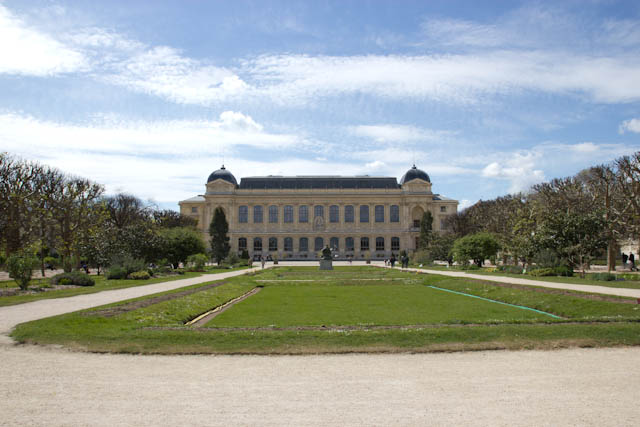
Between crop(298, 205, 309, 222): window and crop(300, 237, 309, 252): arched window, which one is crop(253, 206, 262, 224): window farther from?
crop(300, 237, 309, 252): arched window

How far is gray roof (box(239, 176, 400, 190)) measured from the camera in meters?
101

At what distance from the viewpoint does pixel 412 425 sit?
6.02 meters

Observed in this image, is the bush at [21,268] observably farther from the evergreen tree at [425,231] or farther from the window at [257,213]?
the window at [257,213]

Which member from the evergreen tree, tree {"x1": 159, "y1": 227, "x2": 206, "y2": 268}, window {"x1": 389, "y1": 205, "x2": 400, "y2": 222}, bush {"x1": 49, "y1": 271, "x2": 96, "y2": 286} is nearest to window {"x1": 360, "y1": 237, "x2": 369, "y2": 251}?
window {"x1": 389, "y1": 205, "x2": 400, "y2": 222}

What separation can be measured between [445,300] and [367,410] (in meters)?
13.6

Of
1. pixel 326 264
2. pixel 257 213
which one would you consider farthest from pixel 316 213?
pixel 326 264

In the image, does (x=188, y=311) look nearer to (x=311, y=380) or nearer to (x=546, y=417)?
(x=311, y=380)

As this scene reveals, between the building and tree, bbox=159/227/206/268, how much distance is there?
50.0 meters

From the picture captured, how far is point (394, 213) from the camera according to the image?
98.8 meters

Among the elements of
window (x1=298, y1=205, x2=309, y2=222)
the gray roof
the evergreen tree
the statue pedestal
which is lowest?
the statue pedestal

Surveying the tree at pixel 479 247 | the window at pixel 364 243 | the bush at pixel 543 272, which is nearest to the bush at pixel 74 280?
the bush at pixel 543 272

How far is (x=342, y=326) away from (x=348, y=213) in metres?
86.7

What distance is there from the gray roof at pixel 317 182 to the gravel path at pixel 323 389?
9077cm

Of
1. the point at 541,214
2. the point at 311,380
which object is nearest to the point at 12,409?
Answer: the point at 311,380
